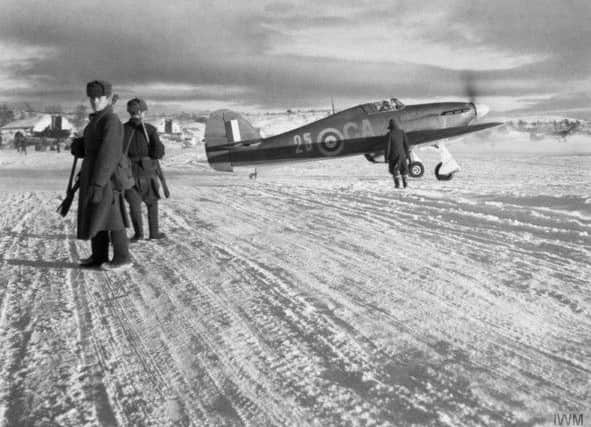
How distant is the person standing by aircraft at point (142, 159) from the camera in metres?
5.46

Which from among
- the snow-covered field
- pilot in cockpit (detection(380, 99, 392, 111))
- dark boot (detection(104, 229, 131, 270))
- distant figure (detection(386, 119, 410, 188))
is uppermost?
pilot in cockpit (detection(380, 99, 392, 111))

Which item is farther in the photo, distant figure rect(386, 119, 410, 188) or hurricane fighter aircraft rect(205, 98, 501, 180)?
hurricane fighter aircraft rect(205, 98, 501, 180)

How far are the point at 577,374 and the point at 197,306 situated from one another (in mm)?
2341

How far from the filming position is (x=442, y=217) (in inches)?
263

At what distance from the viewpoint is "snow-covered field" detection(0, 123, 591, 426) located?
2006 millimetres

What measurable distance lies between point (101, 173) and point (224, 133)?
9577 mm

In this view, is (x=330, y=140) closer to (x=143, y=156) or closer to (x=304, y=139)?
(x=304, y=139)

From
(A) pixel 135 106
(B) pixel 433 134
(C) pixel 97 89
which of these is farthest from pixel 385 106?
(C) pixel 97 89

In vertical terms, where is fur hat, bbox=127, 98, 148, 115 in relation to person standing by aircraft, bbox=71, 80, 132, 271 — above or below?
above

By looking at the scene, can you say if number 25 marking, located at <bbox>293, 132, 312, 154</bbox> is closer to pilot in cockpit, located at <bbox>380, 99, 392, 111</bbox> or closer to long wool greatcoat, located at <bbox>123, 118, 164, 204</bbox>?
pilot in cockpit, located at <bbox>380, 99, 392, 111</bbox>

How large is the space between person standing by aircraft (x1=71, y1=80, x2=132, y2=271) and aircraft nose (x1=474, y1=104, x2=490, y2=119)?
13003 mm

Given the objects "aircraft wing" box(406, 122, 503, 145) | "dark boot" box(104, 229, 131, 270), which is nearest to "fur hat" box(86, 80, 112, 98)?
"dark boot" box(104, 229, 131, 270)

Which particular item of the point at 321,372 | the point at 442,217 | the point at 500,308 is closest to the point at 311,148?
the point at 442,217

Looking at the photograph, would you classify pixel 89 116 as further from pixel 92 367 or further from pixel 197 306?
pixel 92 367
